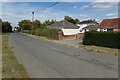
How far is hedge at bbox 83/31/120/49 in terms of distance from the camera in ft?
39.6

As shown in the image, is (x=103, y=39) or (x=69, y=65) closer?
(x=69, y=65)

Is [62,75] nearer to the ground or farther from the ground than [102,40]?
nearer to the ground

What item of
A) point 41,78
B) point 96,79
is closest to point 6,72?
point 41,78

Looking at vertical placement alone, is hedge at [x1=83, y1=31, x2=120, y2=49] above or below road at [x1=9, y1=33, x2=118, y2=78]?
above

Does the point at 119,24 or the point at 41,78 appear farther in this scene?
the point at 119,24

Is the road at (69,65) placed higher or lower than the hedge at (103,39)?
lower

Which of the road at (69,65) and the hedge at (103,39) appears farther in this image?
the hedge at (103,39)

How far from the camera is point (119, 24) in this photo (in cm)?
2834

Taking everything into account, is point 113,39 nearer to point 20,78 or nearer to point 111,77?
point 111,77

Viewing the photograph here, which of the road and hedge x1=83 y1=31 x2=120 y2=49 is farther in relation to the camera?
hedge x1=83 y1=31 x2=120 y2=49

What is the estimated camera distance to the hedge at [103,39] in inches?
475

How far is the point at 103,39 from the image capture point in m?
13.3

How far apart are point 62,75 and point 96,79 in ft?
4.60

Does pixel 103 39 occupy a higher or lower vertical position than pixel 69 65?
higher
